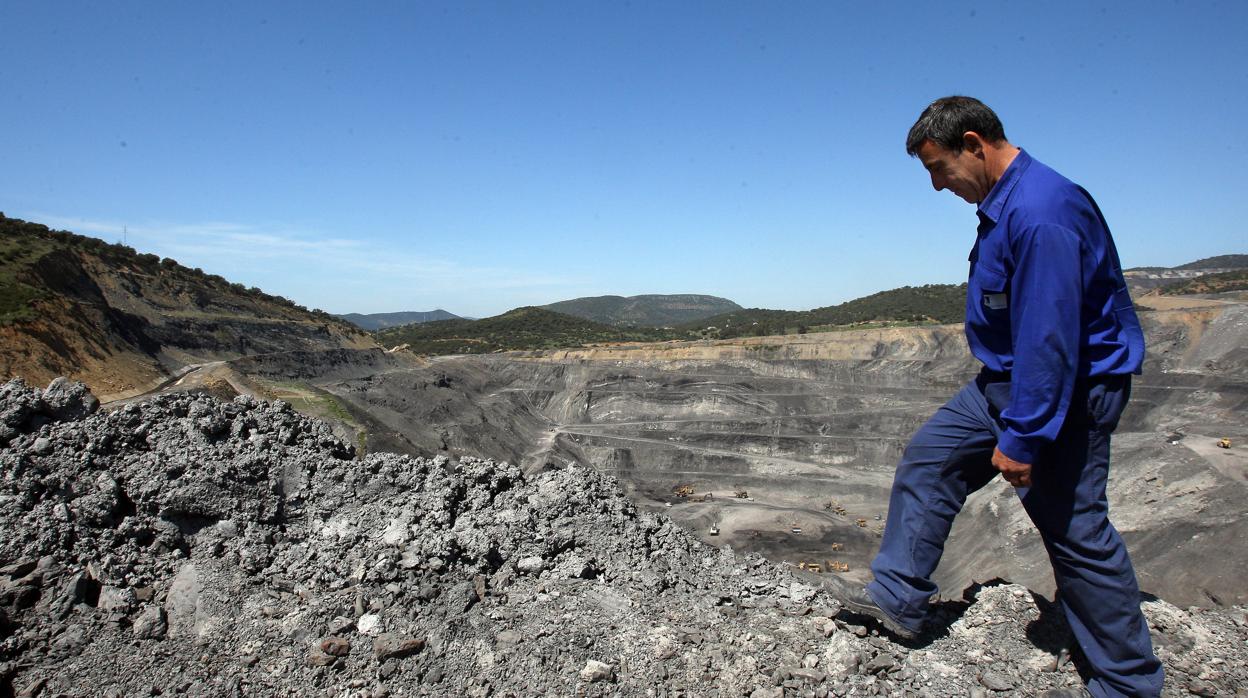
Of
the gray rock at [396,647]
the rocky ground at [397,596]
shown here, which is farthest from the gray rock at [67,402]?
the gray rock at [396,647]

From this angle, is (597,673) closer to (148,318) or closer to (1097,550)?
(1097,550)

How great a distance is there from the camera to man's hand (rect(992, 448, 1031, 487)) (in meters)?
2.42

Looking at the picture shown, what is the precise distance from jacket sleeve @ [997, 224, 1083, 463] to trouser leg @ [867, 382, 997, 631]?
1.42 feet

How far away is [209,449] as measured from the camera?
4125mm

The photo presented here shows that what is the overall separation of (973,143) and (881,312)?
3209 inches

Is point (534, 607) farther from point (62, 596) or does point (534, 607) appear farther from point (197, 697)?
point (62, 596)

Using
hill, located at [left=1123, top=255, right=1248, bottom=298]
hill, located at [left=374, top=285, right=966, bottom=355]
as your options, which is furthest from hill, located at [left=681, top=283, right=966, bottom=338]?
hill, located at [left=1123, top=255, right=1248, bottom=298]

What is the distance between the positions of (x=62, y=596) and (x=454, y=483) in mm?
1924

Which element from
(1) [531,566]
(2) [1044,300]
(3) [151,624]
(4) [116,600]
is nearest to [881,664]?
(2) [1044,300]

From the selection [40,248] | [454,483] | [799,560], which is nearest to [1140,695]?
[454,483]

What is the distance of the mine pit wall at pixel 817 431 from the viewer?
13.7 metres

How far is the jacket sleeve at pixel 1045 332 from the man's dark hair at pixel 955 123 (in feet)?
1.61

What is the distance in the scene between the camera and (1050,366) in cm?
229

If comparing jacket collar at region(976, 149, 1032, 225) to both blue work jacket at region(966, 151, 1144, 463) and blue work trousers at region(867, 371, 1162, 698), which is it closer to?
blue work jacket at region(966, 151, 1144, 463)
